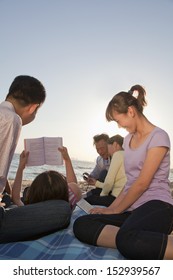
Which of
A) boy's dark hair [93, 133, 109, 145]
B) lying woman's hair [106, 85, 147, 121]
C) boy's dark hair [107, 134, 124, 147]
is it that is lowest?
boy's dark hair [93, 133, 109, 145]

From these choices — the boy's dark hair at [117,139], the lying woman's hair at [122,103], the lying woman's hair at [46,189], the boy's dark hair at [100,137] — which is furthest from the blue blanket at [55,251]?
the boy's dark hair at [100,137]

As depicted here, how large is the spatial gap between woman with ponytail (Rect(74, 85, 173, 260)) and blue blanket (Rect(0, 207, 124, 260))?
68 millimetres

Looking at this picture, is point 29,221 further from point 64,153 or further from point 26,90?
point 64,153

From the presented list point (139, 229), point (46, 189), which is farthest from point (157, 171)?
point (46, 189)

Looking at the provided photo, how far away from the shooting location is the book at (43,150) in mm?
3604

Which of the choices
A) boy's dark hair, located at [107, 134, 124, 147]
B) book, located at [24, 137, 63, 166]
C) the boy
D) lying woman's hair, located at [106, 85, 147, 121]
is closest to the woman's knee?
the boy

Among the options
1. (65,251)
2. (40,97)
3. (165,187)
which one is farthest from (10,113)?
(165,187)

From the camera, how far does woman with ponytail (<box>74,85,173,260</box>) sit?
195 cm

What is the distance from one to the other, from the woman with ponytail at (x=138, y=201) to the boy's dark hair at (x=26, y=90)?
562 millimetres

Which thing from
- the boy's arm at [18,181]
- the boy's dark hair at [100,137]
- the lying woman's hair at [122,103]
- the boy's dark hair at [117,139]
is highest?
the lying woman's hair at [122,103]

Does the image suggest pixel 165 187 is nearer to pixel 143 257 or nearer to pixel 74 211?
pixel 143 257

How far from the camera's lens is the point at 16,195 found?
3.62 meters

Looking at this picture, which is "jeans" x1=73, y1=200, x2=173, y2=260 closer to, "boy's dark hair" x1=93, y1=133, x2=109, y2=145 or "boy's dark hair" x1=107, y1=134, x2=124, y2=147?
"boy's dark hair" x1=107, y1=134, x2=124, y2=147

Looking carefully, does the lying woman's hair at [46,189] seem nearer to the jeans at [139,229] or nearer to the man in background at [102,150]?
the jeans at [139,229]
